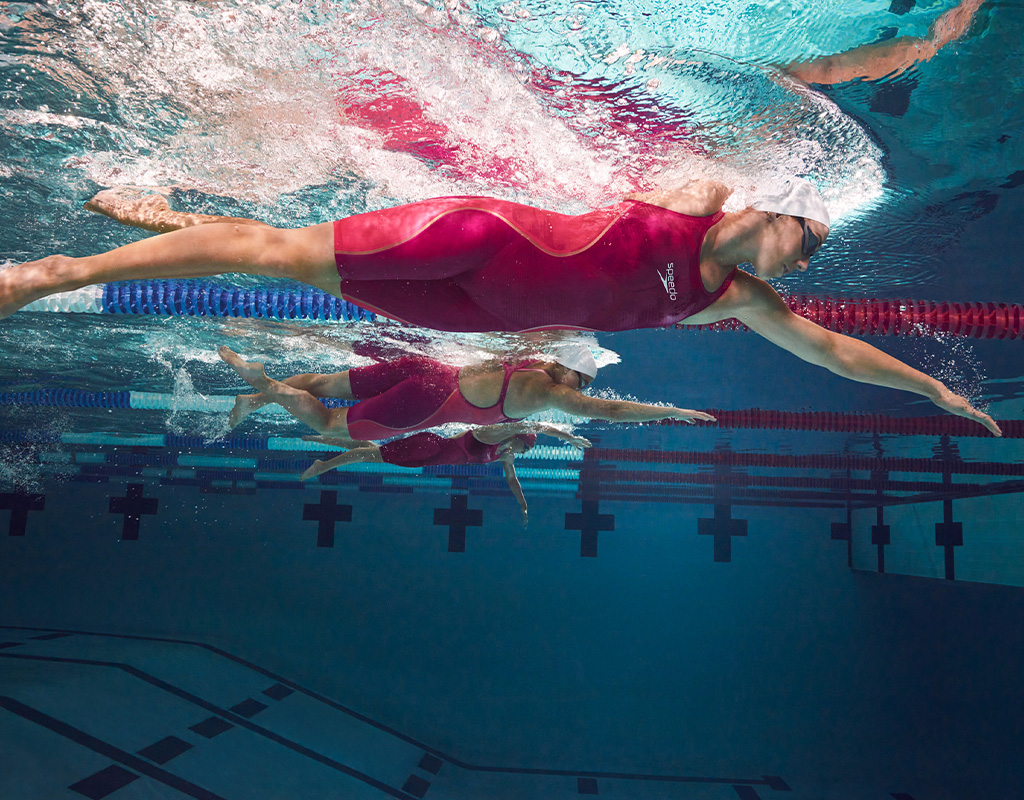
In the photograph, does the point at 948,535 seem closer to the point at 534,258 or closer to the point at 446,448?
the point at 446,448

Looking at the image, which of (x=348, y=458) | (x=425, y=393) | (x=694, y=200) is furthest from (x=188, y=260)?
(x=348, y=458)

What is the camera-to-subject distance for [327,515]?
45.3ft

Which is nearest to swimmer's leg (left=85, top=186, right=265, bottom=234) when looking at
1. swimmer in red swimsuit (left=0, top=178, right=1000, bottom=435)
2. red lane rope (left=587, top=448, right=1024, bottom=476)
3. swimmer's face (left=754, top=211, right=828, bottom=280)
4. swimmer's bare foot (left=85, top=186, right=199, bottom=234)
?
swimmer's bare foot (left=85, top=186, right=199, bottom=234)

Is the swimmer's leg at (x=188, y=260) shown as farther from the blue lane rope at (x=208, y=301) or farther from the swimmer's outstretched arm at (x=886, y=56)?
the blue lane rope at (x=208, y=301)

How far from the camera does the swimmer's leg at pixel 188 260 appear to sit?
2018 mm

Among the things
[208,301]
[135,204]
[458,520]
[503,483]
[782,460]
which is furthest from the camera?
[458,520]

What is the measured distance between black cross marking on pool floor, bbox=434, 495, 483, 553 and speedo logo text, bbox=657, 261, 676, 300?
38.6 ft

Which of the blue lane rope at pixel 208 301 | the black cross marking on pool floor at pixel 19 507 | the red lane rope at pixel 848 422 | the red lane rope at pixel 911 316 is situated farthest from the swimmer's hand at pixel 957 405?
the black cross marking on pool floor at pixel 19 507

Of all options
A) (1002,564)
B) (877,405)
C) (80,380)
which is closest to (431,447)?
(877,405)

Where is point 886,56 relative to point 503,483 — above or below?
above

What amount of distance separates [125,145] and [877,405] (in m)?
7.17

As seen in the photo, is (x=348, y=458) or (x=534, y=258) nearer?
(x=534, y=258)

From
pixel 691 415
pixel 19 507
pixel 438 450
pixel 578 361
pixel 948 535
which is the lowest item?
pixel 19 507

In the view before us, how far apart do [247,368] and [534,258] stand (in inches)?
91.1
